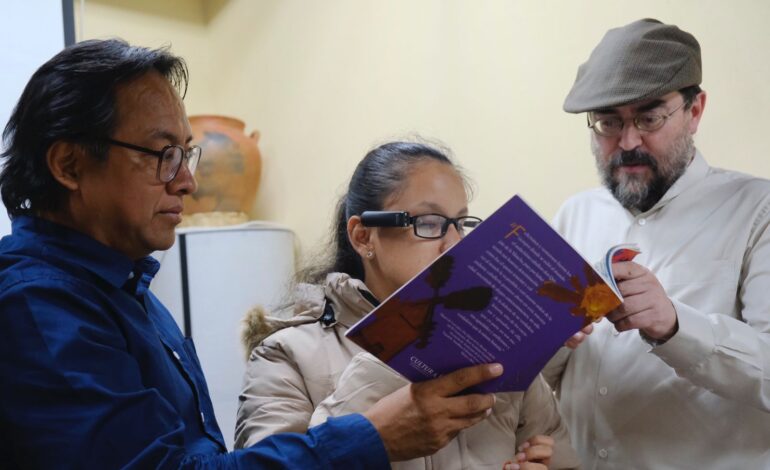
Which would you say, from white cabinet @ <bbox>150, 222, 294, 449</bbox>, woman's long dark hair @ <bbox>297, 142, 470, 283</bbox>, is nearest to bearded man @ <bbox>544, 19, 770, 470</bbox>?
woman's long dark hair @ <bbox>297, 142, 470, 283</bbox>

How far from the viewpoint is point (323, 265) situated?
5.27ft

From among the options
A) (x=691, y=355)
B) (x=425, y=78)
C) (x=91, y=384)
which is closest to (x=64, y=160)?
(x=91, y=384)

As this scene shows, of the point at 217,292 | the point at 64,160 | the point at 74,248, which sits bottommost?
the point at 217,292

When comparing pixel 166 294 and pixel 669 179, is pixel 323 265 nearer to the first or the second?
pixel 669 179

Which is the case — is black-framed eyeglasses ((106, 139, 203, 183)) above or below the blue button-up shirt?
above

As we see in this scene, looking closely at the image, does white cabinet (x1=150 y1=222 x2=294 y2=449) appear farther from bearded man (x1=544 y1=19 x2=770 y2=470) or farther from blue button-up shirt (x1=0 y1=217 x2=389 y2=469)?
blue button-up shirt (x1=0 y1=217 x2=389 y2=469)

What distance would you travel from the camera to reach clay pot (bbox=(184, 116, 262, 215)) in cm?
336

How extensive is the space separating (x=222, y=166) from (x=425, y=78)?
109cm

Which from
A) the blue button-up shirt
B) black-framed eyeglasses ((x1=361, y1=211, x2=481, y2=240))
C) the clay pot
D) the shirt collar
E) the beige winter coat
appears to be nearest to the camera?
the blue button-up shirt

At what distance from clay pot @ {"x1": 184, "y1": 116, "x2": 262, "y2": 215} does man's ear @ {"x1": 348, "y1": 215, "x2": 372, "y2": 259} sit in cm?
201

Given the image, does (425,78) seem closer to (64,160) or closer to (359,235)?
(359,235)

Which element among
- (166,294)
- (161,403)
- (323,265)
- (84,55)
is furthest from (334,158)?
(161,403)

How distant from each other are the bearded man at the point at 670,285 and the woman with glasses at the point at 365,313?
22 cm

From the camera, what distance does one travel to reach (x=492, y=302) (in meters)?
0.99
